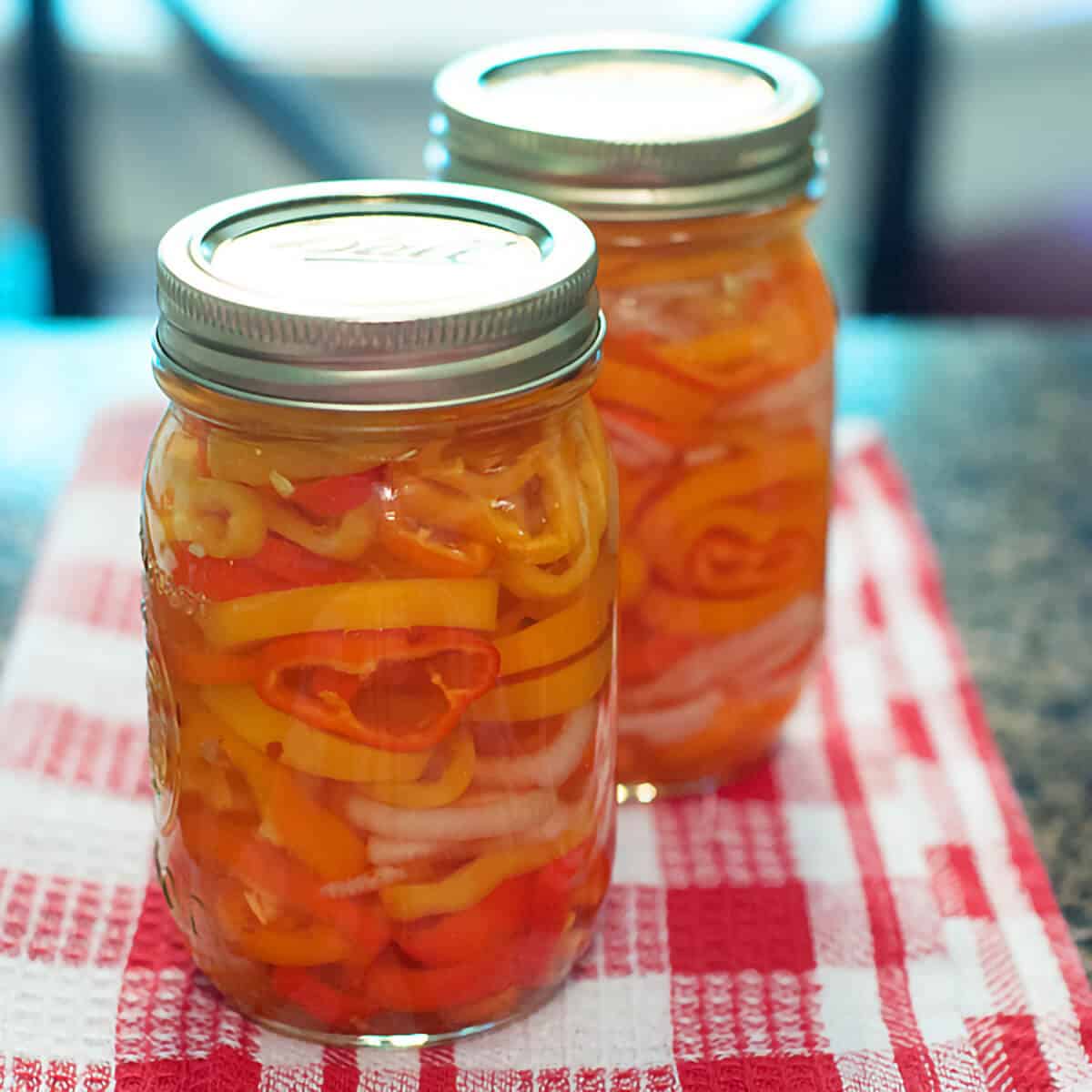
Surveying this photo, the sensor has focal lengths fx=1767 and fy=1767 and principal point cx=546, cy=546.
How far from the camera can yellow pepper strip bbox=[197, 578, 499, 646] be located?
0.60 metres

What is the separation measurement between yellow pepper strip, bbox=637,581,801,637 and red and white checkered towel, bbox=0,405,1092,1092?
9cm

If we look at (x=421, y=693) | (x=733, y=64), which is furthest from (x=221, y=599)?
(x=733, y=64)

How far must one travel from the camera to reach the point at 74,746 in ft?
2.84

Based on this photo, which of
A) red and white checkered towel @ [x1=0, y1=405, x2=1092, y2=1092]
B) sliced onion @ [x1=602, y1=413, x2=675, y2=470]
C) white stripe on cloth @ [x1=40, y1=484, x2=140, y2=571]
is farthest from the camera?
white stripe on cloth @ [x1=40, y1=484, x2=140, y2=571]

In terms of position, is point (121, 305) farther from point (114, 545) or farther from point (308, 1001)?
point (308, 1001)

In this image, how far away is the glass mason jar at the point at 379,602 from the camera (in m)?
0.59

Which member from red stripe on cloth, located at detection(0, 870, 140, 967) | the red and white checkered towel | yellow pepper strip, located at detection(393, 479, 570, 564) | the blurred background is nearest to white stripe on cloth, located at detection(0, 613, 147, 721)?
the red and white checkered towel

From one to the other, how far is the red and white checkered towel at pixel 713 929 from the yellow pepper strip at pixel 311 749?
0.13m

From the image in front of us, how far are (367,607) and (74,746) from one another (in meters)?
0.32

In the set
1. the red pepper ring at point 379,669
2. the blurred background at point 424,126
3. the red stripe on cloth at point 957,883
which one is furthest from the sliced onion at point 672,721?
the blurred background at point 424,126

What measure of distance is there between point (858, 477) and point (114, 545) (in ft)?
1.57

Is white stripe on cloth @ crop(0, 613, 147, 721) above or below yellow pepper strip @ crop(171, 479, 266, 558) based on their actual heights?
below

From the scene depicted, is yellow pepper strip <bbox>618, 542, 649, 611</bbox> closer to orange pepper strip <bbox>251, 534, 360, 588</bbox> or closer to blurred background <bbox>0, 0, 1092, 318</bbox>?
orange pepper strip <bbox>251, 534, 360, 588</bbox>

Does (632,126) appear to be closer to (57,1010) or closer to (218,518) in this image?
(218,518)
